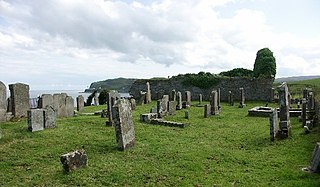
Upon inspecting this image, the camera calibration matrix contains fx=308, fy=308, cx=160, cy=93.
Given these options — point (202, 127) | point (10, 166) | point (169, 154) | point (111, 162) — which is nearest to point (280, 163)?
point (169, 154)

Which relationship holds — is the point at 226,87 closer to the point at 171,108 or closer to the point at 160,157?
the point at 171,108

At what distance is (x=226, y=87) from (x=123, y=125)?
29.8 m

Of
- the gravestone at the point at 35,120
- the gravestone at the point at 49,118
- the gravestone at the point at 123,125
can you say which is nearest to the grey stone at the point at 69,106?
the gravestone at the point at 49,118

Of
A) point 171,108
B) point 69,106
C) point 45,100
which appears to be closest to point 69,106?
point 69,106

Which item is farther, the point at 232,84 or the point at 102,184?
the point at 232,84

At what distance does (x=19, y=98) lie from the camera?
1797 cm

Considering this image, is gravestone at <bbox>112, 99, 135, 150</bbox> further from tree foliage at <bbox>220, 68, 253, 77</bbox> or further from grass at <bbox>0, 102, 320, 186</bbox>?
tree foliage at <bbox>220, 68, 253, 77</bbox>

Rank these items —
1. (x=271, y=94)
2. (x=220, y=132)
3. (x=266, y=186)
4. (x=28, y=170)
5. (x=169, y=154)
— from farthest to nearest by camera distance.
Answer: (x=271, y=94)
(x=220, y=132)
(x=169, y=154)
(x=28, y=170)
(x=266, y=186)

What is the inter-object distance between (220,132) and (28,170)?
9329 mm

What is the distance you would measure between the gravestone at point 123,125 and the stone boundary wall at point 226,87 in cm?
2600

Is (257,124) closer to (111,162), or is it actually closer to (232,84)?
(111,162)

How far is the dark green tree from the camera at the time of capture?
48000 millimetres

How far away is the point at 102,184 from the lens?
26.0ft

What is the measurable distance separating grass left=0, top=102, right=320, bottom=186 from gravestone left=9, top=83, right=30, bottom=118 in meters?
2.27
